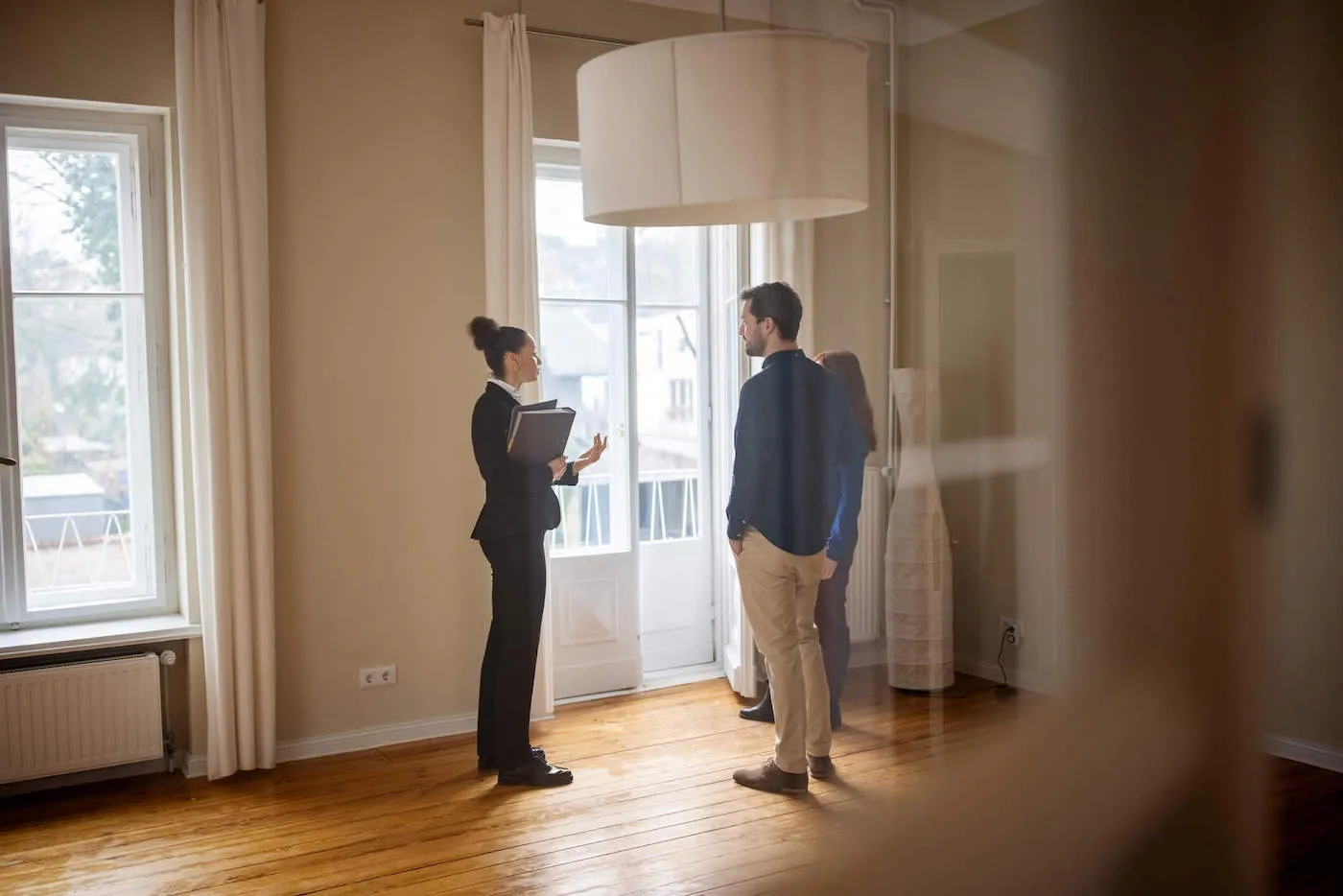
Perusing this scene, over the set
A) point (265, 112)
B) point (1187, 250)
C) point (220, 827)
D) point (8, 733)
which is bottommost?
point (220, 827)

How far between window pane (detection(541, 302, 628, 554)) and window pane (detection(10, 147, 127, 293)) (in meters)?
1.12

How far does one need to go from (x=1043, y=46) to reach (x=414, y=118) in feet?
8.68

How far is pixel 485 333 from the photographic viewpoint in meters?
2.36

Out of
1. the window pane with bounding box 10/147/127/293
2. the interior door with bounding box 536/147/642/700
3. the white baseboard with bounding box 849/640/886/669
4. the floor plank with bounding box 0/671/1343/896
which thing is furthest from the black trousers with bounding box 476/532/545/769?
the white baseboard with bounding box 849/640/886/669

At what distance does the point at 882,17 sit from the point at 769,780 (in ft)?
0.81

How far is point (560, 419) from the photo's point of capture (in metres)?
2.30

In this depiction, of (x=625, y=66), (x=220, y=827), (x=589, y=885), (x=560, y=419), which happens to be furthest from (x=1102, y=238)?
(x=220, y=827)

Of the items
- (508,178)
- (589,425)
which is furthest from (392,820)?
(508,178)

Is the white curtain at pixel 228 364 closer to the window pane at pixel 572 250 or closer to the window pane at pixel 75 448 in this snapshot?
the window pane at pixel 75 448

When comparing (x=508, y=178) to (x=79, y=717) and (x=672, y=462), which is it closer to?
(x=672, y=462)

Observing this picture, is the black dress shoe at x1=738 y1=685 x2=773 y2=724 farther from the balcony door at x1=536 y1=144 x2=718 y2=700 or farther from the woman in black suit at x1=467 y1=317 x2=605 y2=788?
the balcony door at x1=536 y1=144 x2=718 y2=700

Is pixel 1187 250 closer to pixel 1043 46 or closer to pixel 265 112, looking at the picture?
pixel 1043 46

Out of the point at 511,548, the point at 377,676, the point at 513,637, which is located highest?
the point at 511,548

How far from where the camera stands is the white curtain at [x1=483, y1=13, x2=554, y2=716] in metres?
2.56
